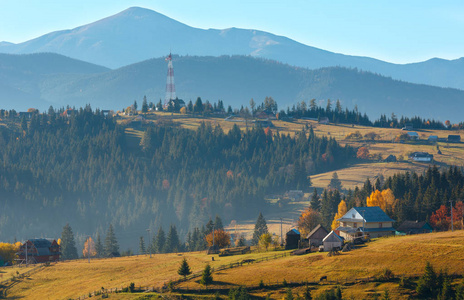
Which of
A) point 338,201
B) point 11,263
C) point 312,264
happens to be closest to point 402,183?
point 338,201

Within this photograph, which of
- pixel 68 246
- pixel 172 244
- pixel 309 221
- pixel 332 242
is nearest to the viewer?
pixel 332 242

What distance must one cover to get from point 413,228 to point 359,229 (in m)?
12.9

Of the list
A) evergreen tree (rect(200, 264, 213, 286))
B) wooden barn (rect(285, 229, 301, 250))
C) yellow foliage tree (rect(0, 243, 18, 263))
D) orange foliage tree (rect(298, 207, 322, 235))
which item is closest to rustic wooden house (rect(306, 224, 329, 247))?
wooden barn (rect(285, 229, 301, 250))

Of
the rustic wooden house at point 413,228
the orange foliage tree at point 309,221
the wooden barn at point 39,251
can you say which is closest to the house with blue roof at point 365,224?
the rustic wooden house at point 413,228

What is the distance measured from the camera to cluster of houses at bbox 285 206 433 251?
114 meters

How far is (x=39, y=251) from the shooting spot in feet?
493

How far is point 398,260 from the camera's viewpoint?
88.1m

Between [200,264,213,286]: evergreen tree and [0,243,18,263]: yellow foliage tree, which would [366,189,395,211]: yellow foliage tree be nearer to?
[200,264,213,286]: evergreen tree

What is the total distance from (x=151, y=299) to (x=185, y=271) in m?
10.3

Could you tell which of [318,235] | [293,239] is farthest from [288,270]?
[293,239]

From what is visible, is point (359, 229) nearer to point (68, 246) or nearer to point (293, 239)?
point (293, 239)

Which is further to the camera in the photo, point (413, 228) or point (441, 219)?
point (441, 219)

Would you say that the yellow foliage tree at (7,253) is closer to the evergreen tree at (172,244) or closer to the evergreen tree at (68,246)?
the evergreen tree at (68,246)

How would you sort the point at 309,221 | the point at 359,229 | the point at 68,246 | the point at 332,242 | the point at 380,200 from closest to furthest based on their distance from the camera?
the point at 332,242, the point at 359,229, the point at 380,200, the point at 309,221, the point at 68,246
